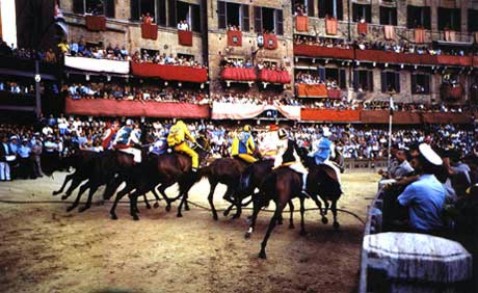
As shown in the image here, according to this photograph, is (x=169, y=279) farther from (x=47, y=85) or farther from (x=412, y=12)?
(x=412, y=12)

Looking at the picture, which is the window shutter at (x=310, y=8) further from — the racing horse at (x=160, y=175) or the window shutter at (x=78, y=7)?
the racing horse at (x=160, y=175)

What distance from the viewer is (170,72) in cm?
2723

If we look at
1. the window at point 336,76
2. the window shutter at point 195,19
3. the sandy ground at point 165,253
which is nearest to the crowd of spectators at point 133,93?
the window shutter at point 195,19

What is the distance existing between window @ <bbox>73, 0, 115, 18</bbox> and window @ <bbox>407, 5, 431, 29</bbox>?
27164 mm

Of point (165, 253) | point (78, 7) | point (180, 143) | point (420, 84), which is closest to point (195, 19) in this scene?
point (78, 7)

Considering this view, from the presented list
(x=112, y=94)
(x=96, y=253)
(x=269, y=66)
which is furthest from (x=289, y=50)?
(x=96, y=253)

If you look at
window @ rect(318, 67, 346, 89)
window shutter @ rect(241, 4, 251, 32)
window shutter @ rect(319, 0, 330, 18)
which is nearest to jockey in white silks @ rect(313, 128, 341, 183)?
window shutter @ rect(241, 4, 251, 32)

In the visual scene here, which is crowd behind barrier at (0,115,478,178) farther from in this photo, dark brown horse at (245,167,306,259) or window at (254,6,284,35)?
window at (254,6,284,35)

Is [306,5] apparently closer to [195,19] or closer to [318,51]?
[318,51]

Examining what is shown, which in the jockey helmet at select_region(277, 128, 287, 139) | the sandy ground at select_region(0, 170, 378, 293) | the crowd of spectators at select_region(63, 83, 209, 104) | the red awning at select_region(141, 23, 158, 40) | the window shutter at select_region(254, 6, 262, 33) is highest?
the window shutter at select_region(254, 6, 262, 33)

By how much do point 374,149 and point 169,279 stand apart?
88.9ft

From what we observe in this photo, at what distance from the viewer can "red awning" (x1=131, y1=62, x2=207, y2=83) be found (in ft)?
85.1

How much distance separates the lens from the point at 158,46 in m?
28.5

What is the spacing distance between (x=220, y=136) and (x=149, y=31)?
893 cm
